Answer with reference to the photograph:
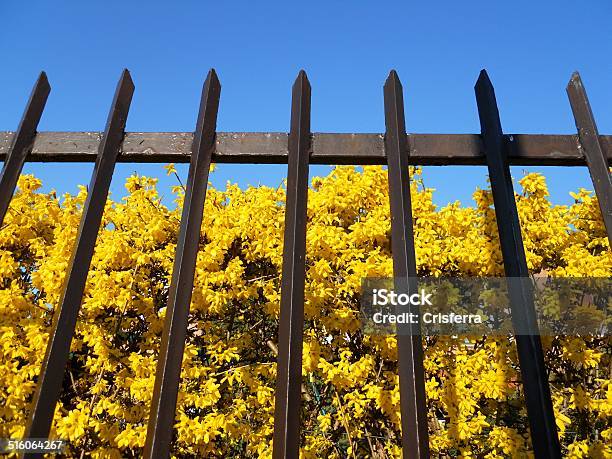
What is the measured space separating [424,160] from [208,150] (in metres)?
0.59

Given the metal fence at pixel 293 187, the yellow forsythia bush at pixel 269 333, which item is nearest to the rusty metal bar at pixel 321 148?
the metal fence at pixel 293 187

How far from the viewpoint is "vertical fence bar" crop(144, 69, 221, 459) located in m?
0.94

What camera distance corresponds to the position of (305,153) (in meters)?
1.16

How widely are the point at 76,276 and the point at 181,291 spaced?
0.84ft

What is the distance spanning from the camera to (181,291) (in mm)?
1022

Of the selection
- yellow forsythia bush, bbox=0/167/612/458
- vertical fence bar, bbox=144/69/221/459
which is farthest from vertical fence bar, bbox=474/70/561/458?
yellow forsythia bush, bbox=0/167/612/458

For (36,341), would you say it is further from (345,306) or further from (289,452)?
(289,452)

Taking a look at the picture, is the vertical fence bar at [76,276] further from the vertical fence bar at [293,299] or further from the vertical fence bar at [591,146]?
the vertical fence bar at [591,146]

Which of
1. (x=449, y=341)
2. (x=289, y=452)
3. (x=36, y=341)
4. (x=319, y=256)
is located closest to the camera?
(x=289, y=452)

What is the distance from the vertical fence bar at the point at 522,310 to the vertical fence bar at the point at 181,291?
0.75 meters

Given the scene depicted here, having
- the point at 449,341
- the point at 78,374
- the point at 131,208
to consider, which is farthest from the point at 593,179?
the point at 78,374

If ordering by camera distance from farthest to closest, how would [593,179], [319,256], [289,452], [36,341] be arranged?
[319,256], [36,341], [593,179], [289,452]

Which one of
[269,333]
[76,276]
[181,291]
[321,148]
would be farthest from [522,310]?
[269,333]

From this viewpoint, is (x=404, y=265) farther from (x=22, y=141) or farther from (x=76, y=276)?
(x=22, y=141)
